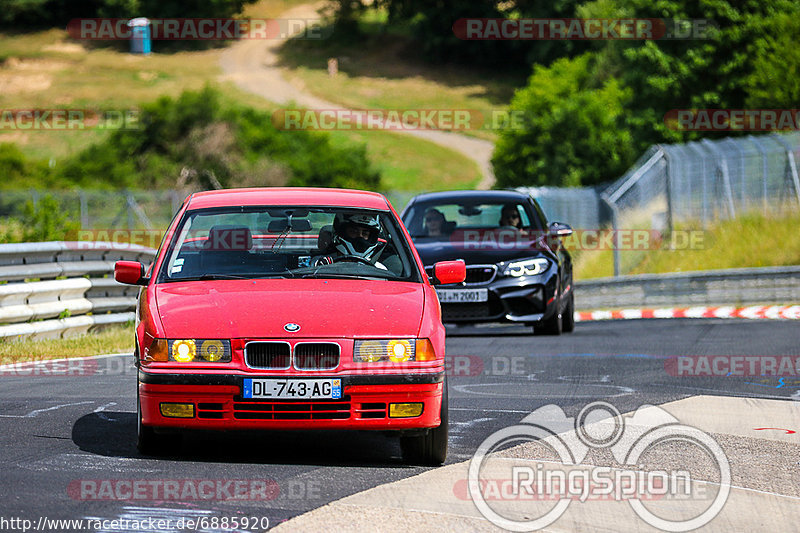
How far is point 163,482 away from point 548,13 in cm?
9720

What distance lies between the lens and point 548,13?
10031cm

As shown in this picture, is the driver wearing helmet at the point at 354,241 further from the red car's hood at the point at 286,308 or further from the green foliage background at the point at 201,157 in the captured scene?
the green foliage background at the point at 201,157

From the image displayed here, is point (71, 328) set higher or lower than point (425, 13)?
lower

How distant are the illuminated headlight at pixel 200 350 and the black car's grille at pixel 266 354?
0.10 meters

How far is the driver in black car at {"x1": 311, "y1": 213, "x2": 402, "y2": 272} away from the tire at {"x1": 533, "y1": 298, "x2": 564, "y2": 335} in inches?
271


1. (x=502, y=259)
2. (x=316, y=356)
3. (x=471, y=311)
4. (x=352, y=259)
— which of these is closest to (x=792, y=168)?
(x=502, y=259)

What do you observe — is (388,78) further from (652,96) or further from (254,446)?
(254,446)

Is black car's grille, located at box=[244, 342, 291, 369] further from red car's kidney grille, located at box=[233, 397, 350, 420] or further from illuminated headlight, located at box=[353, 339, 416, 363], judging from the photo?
illuminated headlight, located at box=[353, 339, 416, 363]

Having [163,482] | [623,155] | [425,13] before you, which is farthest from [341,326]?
[425,13]

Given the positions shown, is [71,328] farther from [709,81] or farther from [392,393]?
[709,81]

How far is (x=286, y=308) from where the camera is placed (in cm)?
681

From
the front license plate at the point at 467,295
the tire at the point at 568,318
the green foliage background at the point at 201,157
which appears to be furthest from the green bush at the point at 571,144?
the front license plate at the point at 467,295

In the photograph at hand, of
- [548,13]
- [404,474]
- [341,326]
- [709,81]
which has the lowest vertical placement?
[404,474]

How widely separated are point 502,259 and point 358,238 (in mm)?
6518
